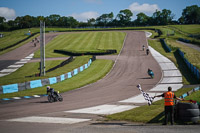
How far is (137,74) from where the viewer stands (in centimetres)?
3691

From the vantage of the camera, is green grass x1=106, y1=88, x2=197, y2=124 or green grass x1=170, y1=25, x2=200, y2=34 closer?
green grass x1=106, y1=88, x2=197, y2=124

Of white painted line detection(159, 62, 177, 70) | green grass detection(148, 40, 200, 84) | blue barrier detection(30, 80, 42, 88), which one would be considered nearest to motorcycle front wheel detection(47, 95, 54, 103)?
blue barrier detection(30, 80, 42, 88)

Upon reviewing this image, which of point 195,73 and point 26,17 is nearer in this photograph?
point 195,73

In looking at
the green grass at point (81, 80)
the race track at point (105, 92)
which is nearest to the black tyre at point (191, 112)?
the race track at point (105, 92)

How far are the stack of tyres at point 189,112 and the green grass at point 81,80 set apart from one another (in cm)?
1647

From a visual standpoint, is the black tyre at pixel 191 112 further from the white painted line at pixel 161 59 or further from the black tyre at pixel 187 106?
the white painted line at pixel 161 59

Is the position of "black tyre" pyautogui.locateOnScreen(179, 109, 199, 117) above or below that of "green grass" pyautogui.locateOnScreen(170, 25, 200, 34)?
below

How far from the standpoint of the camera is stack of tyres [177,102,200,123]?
459 inches

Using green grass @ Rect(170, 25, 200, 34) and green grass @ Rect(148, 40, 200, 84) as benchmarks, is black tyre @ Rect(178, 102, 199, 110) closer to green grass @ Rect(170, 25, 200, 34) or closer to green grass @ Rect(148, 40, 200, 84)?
green grass @ Rect(148, 40, 200, 84)

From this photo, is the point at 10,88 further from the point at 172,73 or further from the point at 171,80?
the point at 172,73

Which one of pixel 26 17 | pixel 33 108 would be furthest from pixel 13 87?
pixel 26 17

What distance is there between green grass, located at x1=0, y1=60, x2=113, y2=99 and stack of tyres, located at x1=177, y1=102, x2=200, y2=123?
16.5 m

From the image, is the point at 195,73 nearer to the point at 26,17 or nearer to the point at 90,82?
the point at 90,82

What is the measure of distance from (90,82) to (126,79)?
199 inches
